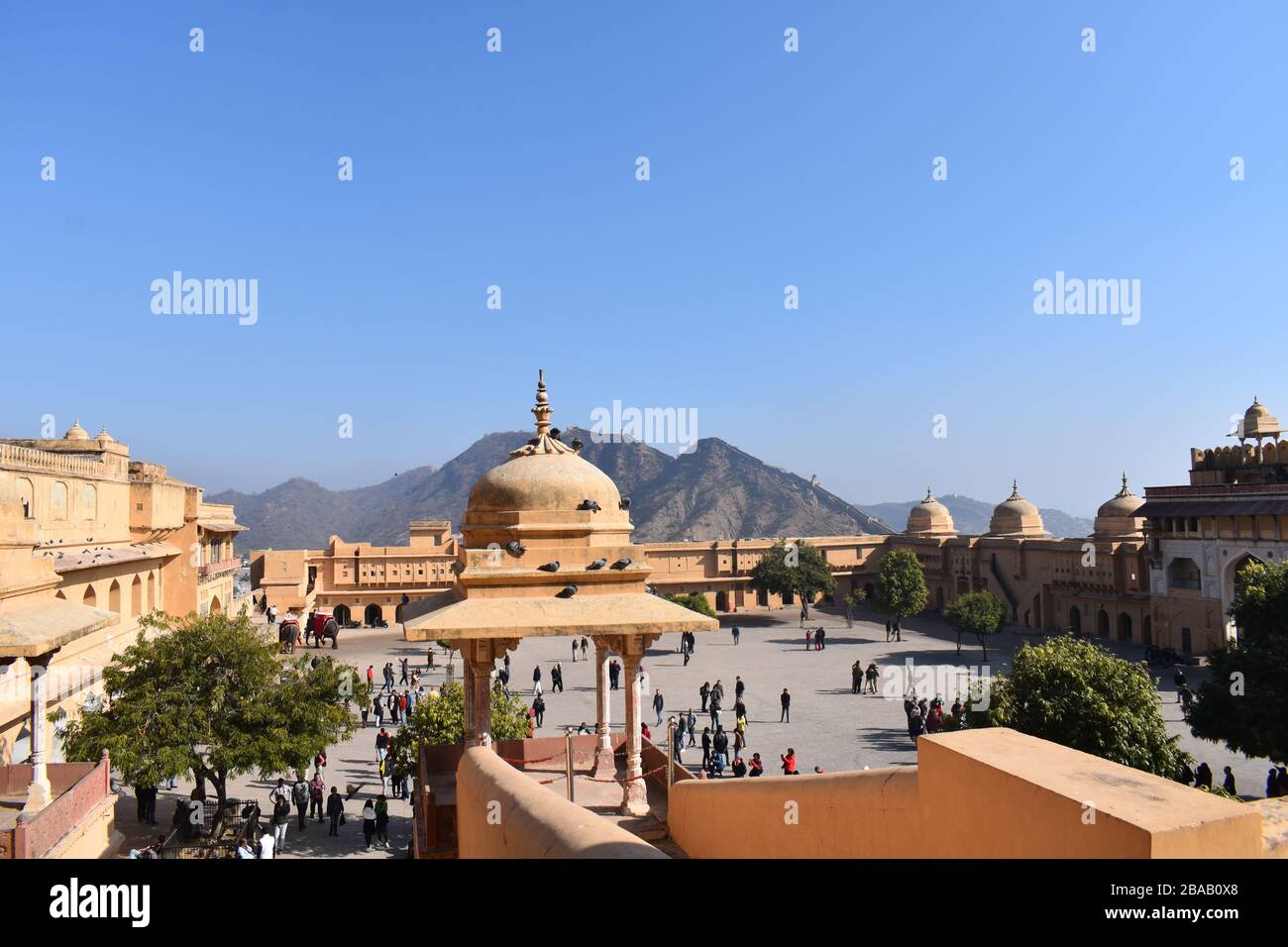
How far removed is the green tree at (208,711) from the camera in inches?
632

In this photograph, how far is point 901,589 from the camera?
145ft

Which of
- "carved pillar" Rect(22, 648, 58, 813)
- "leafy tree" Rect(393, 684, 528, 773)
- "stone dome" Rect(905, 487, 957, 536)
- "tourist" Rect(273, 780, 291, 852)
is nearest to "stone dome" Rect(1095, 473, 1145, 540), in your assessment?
"stone dome" Rect(905, 487, 957, 536)

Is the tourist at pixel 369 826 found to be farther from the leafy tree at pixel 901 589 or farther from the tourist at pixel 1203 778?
the leafy tree at pixel 901 589

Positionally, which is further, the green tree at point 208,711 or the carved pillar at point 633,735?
the green tree at point 208,711

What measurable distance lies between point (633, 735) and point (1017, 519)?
45.7 meters

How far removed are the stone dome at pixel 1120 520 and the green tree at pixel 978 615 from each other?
10444 mm

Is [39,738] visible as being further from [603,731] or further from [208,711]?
[603,731]

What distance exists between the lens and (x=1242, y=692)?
18344 millimetres

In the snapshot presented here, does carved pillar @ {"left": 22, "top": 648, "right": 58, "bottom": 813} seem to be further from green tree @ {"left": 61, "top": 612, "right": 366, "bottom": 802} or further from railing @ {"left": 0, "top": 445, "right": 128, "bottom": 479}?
railing @ {"left": 0, "top": 445, "right": 128, "bottom": 479}

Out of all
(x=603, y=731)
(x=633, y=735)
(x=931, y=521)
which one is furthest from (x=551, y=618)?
(x=931, y=521)

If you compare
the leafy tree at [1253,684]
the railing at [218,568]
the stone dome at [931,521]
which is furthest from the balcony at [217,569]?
the stone dome at [931,521]

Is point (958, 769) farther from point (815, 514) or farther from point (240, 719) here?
point (815, 514)

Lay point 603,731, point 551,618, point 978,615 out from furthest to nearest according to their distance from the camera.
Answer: point 978,615
point 603,731
point 551,618
